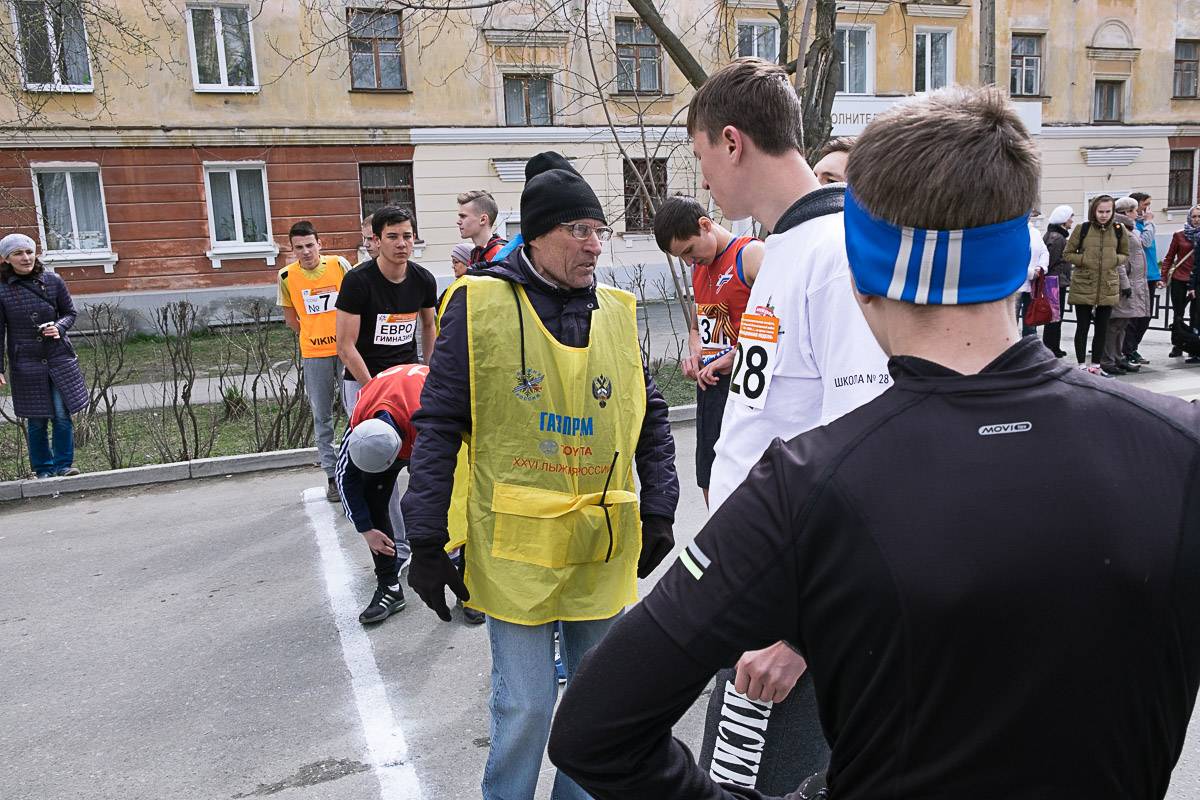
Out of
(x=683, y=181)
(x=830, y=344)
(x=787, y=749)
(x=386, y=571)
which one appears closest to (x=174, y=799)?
(x=386, y=571)

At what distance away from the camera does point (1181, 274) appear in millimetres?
11805

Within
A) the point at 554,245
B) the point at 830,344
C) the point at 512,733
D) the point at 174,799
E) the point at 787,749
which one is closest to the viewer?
the point at 830,344

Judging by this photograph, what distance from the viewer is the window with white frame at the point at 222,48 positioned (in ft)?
69.6

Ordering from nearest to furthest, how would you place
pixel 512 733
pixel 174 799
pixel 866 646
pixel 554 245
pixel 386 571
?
1. pixel 866 646
2. pixel 512 733
3. pixel 554 245
4. pixel 174 799
5. pixel 386 571

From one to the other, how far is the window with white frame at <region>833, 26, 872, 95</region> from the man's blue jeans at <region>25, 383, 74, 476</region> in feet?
74.9

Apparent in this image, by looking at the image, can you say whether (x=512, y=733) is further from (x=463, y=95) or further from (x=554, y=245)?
(x=463, y=95)

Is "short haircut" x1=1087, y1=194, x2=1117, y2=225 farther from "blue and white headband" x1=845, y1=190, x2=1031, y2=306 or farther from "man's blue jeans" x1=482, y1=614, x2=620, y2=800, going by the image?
"blue and white headband" x1=845, y1=190, x2=1031, y2=306

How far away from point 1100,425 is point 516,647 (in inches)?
72.2

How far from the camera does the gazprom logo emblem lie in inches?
38.2

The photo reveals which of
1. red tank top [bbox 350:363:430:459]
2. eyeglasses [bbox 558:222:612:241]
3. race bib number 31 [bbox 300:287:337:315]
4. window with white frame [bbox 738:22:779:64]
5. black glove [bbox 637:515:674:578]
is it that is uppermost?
window with white frame [bbox 738:22:779:64]

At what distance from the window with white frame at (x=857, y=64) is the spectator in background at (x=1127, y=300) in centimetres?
1610

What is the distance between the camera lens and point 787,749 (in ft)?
6.58

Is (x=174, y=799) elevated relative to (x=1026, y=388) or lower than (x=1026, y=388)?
lower

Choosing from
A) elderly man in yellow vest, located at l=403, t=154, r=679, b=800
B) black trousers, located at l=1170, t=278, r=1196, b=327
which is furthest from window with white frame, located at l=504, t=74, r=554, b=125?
elderly man in yellow vest, located at l=403, t=154, r=679, b=800
